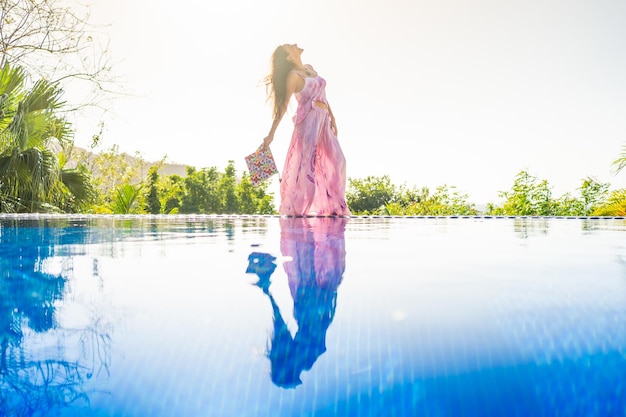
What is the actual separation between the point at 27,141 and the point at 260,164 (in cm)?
265

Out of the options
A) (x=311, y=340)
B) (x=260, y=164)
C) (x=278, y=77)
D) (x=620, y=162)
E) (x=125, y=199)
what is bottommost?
(x=311, y=340)

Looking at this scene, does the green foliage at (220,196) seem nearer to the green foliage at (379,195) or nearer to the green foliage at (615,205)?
the green foliage at (379,195)

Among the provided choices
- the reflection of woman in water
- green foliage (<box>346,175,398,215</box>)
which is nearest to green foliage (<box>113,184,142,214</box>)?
green foliage (<box>346,175,398,215</box>)

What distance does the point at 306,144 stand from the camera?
5223 millimetres

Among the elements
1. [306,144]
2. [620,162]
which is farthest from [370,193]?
[306,144]

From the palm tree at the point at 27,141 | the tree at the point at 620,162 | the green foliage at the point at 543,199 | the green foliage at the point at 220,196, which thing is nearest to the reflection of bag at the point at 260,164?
the palm tree at the point at 27,141

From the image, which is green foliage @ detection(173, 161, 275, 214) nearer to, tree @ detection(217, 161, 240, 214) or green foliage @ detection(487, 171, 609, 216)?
tree @ detection(217, 161, 240, 214)

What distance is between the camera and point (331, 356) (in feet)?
2.47

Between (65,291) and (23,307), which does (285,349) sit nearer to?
(23,307)

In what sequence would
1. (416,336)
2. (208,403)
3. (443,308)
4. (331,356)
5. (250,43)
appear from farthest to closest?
(250,43), (443,308), (416,336), (331,356), (208,403)

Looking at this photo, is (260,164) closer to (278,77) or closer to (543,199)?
(278,77)

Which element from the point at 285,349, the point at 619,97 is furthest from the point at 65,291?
the point at 619,97

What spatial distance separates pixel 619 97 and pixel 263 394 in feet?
47.0

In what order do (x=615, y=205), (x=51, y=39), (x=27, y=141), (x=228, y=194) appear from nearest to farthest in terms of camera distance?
1. (x=27, y=141)
2. (x=51, y=39)
3. (x=615, y=205)
4. (x=228, y=194)
